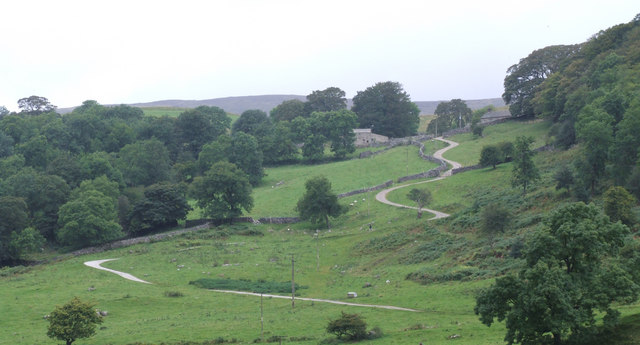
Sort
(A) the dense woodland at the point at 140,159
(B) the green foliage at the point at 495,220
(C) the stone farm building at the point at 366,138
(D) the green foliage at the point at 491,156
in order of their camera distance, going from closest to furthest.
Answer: (B) the green foliage at the point at 495,220 < (A) the dense woodland at the point at 140,159 < (D) the green foliage at the point at 491,156 < (C) the stone farm building at the point at 366,138

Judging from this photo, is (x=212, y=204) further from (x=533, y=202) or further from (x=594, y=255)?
(x=594, y=255)

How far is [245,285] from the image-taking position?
66375 millimetres

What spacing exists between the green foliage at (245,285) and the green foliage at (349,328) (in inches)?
830

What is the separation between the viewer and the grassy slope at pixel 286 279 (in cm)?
4672

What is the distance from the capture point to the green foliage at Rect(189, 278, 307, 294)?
64500mm

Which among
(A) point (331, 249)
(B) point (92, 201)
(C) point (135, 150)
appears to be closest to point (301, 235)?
(A) point (331, 249)

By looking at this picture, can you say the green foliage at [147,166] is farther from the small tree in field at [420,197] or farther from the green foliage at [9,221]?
the small tree in field at [420,197]

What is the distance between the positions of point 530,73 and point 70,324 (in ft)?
372

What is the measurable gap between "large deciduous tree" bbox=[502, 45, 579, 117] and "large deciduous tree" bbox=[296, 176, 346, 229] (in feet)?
195

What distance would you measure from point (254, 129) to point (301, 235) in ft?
227

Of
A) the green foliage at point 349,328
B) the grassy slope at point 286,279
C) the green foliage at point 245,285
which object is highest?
the green foliage at point 349,328

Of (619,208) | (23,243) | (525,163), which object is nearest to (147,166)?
(23,243)

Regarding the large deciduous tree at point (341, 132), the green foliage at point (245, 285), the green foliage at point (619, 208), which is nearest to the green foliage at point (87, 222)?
the green foliage at point (245, 285)

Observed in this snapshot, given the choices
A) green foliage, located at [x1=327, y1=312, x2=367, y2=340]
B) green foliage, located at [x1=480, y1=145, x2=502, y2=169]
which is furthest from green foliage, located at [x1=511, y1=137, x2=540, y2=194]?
green foliage, located at [x1=327, y1=312, x2=367, y2=340]
